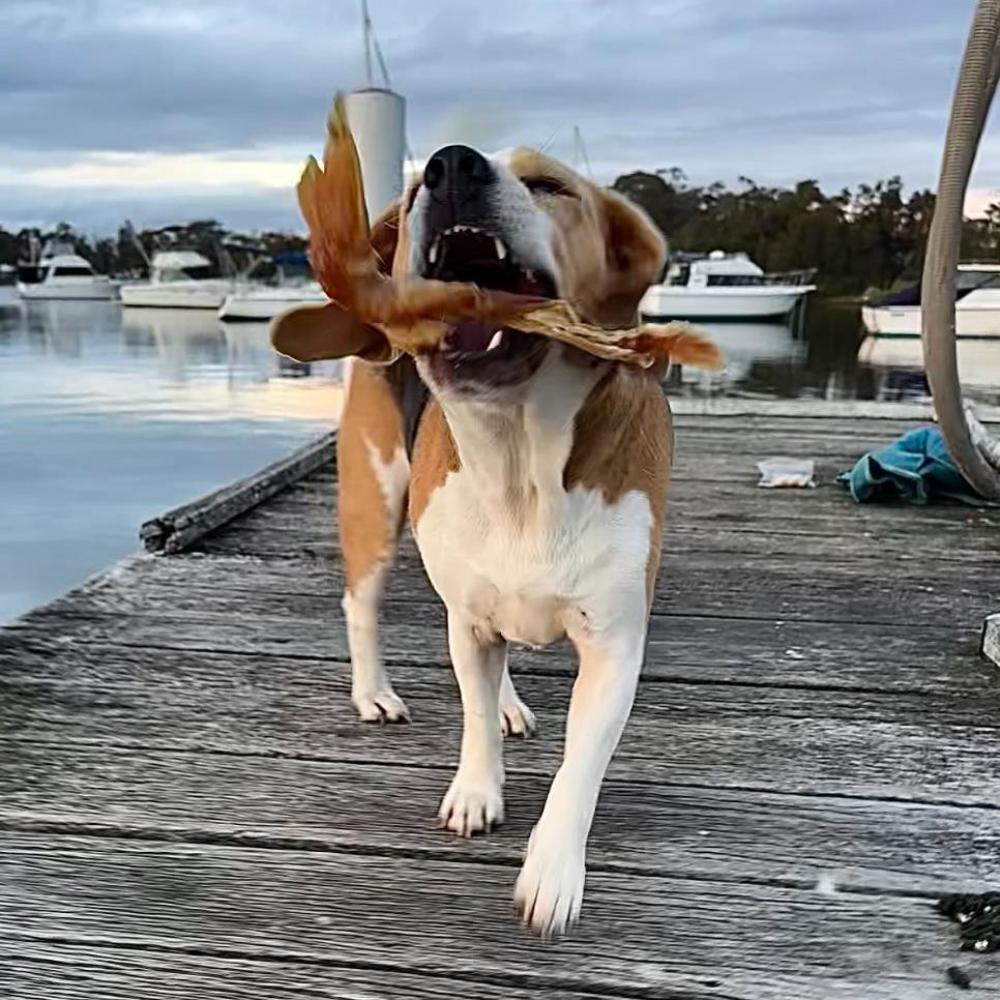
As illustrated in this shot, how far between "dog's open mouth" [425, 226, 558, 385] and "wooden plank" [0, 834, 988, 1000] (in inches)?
33.1

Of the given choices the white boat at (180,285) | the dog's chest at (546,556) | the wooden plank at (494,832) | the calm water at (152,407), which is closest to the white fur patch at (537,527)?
the dog's chest at (546,556)

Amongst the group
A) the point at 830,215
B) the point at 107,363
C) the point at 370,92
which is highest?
the point at 830,215

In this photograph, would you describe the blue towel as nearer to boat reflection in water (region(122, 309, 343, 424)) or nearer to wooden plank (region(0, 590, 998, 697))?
wooden plank (region(0, 590, 998, 697))

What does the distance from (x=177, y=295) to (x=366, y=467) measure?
148 feet

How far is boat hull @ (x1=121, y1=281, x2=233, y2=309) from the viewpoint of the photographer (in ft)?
145

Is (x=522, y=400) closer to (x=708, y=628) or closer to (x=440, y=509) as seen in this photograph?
(x=440, y=509)

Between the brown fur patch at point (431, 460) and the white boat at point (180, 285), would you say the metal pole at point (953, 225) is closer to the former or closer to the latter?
the brown fur patch at point (431, 460)

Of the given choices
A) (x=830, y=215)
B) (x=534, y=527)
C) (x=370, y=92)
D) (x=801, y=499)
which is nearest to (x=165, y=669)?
(x=534, y=527)

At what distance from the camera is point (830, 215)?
43.8 m

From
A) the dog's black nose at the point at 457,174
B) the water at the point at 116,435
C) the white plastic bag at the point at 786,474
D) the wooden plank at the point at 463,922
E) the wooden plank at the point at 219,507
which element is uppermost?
the dog's black nose at the point at 457,174

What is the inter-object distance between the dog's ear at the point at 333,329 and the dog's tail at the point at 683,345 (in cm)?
46

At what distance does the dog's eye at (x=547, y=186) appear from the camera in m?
1.88

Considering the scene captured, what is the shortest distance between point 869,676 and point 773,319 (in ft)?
114

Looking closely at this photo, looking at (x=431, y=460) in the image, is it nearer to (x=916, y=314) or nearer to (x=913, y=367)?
(x=913, y=367)
